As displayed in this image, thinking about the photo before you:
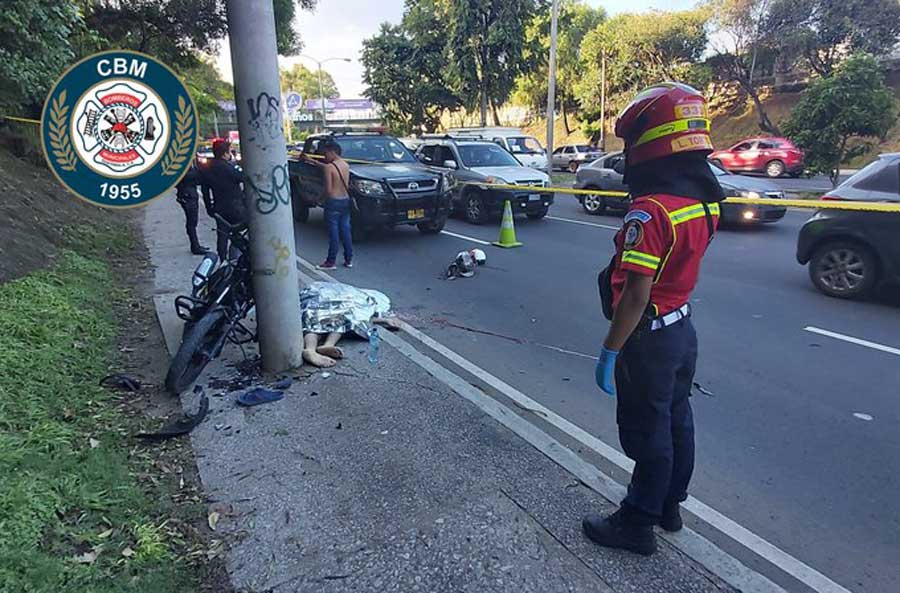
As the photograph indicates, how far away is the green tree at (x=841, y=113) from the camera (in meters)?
14.9

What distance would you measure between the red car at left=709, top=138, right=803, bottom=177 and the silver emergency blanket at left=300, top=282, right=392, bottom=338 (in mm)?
21658

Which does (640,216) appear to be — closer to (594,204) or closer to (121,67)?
(121,67)

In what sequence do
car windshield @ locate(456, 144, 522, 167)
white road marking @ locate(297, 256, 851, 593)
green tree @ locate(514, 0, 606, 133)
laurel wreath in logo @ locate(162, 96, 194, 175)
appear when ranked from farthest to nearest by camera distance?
green tree @ locate(514, 0, 606, 133)
car windshield @ locate(456, 144, 522, 167)
laurel wreath in logo @ locate(162, 96, 194, 175)
white road marking @ locate(297, 256, 851, 593)

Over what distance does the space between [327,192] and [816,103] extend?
1371 centimetres

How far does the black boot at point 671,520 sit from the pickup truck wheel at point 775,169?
2525 centimetres

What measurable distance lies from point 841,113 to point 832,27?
19.2 meters

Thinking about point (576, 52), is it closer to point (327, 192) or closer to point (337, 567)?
point (327, 192)

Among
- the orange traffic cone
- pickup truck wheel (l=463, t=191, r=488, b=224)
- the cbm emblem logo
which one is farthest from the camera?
pickup truck wheel (l=463, t=191, r=488, b=224)

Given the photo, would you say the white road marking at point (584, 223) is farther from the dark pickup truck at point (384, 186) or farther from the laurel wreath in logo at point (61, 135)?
the laurel wreath in logo at point (61, 135)

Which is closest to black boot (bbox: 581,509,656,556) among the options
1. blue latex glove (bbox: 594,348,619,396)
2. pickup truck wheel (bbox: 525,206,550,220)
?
blue latex glove (bbox: 594,348,619,396)

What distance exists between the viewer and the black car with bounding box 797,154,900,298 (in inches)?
253

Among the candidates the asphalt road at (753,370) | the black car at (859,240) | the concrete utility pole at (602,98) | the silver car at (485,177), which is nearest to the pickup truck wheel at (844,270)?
the black car at (859,240)

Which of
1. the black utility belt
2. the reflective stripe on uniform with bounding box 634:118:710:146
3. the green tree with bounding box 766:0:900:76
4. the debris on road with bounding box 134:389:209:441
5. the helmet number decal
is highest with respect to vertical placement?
the green tree with bounding box 766:0:900:76

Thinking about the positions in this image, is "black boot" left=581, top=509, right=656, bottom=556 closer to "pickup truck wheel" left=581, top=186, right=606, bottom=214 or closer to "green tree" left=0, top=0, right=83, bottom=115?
"green tree" left=0, top=0, right=83, bottom=115
